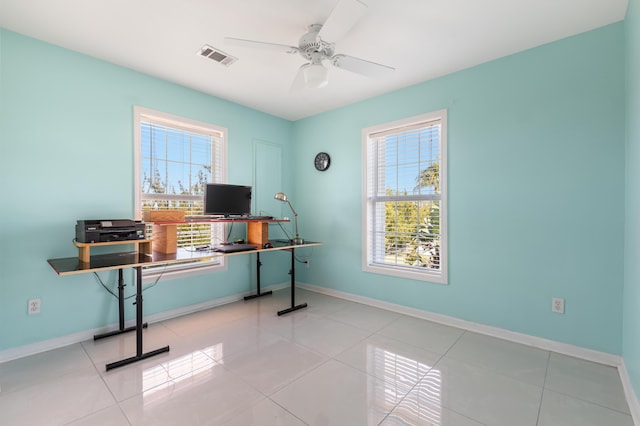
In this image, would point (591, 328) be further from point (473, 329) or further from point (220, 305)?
point (220, 305)

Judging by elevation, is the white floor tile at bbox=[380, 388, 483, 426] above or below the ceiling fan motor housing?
below

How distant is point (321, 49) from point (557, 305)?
290cm

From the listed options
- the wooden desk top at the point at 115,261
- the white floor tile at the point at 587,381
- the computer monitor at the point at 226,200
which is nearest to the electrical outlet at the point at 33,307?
the wooden desk top at the point at 115,261

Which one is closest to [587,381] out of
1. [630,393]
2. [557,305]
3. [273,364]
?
[630,393]

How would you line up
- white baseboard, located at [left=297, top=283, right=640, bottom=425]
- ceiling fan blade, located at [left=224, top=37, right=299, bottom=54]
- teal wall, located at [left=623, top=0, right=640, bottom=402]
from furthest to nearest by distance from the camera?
ceiling fan blade, located at [left=224, top=37, right=299, bottom=54], white baseboard, located at [left=297, top=283, right=640, bottom=425], teal wall, located at [left=623, top=0, right=640, bottom=402]

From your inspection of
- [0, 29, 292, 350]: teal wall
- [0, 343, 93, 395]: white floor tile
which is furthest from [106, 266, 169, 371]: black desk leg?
[0, 29, 292, 350]: teal wall

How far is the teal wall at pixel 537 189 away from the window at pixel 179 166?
233 cm

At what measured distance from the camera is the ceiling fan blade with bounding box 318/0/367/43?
5.51 feet

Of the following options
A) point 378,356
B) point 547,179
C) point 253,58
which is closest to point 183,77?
point 253,58

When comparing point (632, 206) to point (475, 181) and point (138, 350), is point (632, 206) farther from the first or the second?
point (138, 350)

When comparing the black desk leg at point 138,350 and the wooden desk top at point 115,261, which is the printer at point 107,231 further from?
the black desk leg at point 138,350

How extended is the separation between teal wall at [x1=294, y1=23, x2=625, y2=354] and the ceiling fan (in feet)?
3.88

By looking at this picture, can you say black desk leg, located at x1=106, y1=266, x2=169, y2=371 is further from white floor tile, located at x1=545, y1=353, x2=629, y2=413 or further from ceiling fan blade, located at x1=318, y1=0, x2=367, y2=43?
white floor tile, located at x1=545, y1=353, x2=629, y2=413

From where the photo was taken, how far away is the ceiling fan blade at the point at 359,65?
89.3 inches
